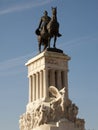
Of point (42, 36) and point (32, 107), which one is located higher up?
point (42, 36)

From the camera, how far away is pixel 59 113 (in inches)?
1881

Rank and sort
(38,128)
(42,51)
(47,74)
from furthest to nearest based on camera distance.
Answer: (42,51)
(47,74)
(38,128)

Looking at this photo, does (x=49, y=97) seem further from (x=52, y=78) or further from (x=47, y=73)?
(x=47, y=73)

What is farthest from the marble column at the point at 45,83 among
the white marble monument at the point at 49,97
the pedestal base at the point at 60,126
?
the pedestal base at the point at 60,126

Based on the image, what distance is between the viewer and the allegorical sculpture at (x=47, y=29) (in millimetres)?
53094

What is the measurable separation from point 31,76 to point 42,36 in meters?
5.41

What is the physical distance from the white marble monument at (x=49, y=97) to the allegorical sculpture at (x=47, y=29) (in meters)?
2.87

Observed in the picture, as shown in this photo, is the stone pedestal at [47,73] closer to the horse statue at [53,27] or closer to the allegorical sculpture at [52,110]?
the allegorical sculpture at [52,110]

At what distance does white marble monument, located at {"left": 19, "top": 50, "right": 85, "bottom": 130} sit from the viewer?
47.1 meters

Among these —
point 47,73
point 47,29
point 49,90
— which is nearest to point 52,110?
point 49,90

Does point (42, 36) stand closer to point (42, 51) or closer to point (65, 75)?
point (42, 51)

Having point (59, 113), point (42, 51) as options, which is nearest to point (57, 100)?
point (59, 113)

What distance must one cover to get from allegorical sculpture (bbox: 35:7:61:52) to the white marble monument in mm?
2872

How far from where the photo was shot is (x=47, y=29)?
53.7 metres
